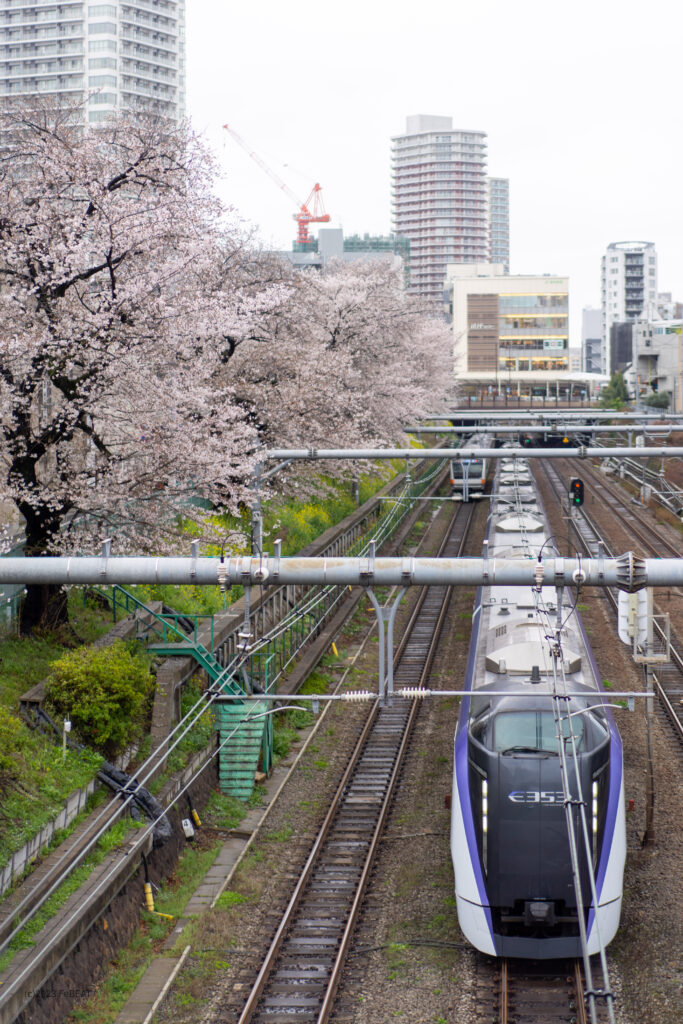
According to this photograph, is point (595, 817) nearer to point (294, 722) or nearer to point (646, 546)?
point (294, 722)

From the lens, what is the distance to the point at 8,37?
339 feet

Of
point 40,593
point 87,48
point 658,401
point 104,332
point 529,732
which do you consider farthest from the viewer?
point 87,48

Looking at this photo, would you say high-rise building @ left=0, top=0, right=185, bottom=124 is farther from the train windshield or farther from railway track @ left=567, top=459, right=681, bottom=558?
the train windshield

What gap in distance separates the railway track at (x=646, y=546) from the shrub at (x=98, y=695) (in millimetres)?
7563

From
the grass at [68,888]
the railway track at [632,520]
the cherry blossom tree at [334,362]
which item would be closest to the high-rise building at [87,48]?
the cherry blossom tree at [334,362]

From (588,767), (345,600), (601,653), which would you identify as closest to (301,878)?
(588,767)

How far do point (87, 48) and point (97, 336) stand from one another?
9423cm

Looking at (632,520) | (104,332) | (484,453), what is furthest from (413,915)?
(632,520)

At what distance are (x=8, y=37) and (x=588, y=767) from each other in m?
109

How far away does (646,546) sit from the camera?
40.2 metres

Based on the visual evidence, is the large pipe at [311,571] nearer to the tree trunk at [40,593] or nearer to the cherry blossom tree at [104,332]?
the cherry blossom tree at [104,332]

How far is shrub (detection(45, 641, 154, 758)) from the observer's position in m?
16.2

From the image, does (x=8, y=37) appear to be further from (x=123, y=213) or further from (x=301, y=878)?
(x=301, y=878)

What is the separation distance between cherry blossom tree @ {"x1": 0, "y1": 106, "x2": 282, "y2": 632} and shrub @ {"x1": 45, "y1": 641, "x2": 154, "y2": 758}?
2183mm
